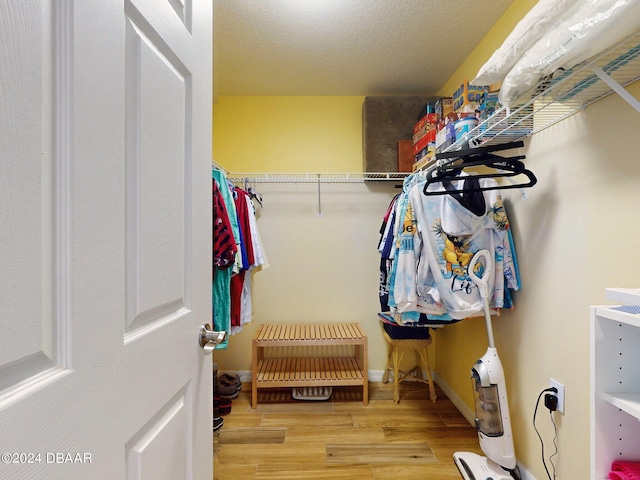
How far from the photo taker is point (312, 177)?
8.84 ft

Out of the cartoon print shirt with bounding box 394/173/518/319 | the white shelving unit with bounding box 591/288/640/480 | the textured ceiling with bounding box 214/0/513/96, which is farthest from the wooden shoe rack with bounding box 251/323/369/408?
the textured ceiling with bounding box 214/0/513/96

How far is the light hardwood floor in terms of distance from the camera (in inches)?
64.7

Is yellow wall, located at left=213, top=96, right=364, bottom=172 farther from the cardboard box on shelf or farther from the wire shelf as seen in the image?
the wire shelf

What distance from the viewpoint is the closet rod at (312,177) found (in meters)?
2.60

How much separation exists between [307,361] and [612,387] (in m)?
2.15

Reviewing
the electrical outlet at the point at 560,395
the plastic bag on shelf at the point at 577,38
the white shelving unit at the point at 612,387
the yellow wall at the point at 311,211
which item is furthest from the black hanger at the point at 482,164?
the yellow wall at the point at 311,211

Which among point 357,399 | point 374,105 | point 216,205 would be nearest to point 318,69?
point 374,105

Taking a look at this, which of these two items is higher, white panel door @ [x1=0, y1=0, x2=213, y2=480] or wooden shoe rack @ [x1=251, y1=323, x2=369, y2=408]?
white panel door @ [x1=0, y1=0, x2=213, y2=480]

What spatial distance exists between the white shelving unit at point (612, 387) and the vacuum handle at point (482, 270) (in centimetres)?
72

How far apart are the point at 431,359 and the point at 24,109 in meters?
2.98

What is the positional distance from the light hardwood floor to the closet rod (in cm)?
173

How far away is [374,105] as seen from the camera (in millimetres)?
2541

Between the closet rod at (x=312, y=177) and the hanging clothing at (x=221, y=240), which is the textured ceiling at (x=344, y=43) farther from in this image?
the hanging clothing at (x=221, y=240)

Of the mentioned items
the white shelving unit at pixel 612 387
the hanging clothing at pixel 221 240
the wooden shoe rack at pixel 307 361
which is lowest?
the wooden shoe rack at pixel 307 361
